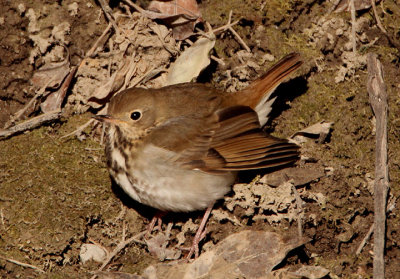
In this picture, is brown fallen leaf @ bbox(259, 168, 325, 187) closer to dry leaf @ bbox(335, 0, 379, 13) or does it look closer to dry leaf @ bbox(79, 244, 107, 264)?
dry leaf @ bbox(79, 244, 107, 264)

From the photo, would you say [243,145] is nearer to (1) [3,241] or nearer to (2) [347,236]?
(2) [347,236]

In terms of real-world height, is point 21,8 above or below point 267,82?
above

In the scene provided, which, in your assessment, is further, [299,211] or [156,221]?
[156,221]

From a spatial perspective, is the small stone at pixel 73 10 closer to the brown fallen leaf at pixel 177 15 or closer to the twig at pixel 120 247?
the brown fallen leaf at pixel 177 15

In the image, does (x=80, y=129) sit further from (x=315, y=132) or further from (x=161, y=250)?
(x=315, y=132)

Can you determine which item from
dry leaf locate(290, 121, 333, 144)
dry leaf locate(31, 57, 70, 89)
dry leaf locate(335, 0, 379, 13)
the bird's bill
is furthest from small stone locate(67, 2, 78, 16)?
dry leaf locate(335, 0, 379, 13)

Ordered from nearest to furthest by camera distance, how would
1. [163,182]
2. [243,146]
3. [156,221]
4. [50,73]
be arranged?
[163,182], [243,146], [156,221], [50,73]

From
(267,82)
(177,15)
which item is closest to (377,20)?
(267,82)

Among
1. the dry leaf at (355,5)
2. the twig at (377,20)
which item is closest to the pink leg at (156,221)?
the dry leaf at (355,5)
